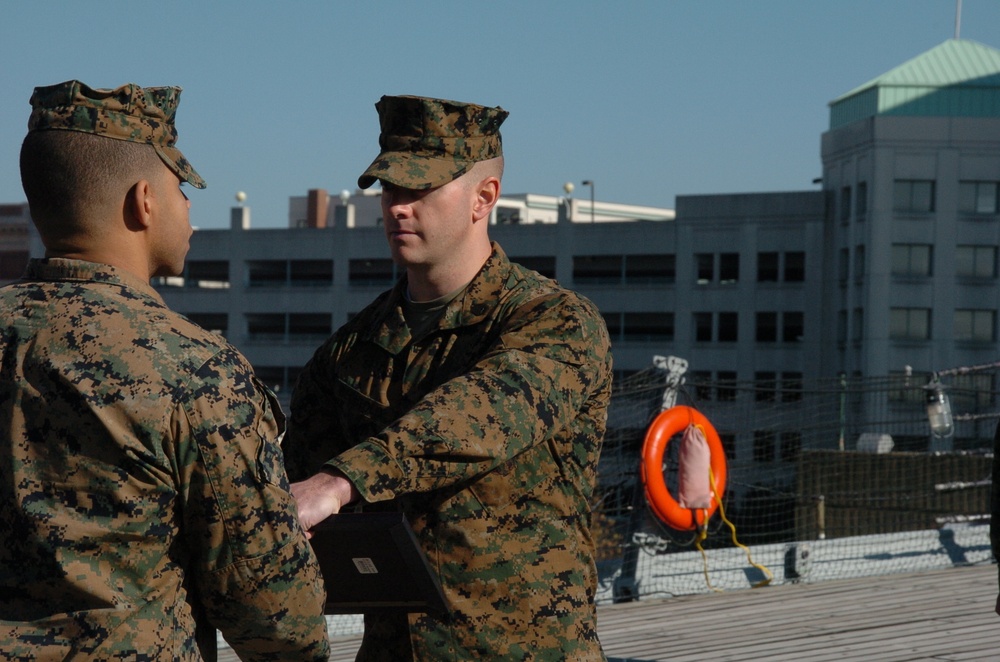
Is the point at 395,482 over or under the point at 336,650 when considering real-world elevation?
over

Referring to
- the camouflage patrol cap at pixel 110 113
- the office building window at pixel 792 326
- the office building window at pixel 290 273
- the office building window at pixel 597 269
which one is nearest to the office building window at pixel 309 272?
the office building window at pixel 290 273

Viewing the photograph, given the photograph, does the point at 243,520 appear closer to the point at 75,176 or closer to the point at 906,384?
the point at 75,176

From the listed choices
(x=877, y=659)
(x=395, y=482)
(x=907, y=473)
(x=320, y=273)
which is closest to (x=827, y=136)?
(x=320, y=273)

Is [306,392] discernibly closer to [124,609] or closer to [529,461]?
[529,461]

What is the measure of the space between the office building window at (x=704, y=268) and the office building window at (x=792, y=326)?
14.5 ft

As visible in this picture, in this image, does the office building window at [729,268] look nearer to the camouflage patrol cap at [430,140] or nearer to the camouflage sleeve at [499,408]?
the camouflage patrol cap at [430,140]

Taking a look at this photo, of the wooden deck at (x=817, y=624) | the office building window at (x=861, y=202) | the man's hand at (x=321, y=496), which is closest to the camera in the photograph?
the man's hand at (x=321, y=496)

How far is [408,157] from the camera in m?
3.09

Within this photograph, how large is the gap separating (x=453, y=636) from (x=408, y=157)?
992 millimetres

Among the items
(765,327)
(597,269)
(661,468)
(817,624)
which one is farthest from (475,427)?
(597,269)

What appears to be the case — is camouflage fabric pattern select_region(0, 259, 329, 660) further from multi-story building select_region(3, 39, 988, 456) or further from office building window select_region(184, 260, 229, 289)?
office building window select_region(184, 260, 229, 289)

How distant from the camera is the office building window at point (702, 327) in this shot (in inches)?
2869

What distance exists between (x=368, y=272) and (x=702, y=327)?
747 inches

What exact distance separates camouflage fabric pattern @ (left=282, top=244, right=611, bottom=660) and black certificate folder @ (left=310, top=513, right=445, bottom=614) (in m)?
0.10
